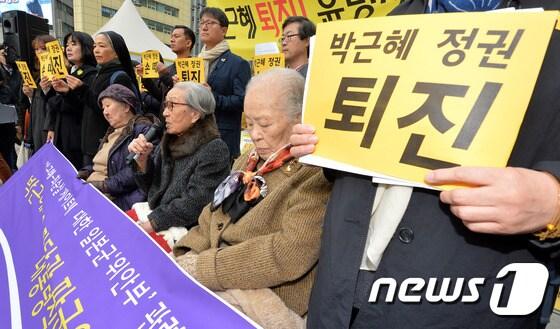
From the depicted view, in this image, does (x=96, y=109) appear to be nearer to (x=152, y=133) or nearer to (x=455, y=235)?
(x=152, y=133)

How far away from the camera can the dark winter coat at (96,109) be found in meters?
3.89

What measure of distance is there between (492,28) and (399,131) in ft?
0.95

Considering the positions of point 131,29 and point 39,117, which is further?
point 131,29

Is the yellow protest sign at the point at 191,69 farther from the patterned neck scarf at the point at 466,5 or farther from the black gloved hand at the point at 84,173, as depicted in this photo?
the patterned neck scarf at the point at 466,5

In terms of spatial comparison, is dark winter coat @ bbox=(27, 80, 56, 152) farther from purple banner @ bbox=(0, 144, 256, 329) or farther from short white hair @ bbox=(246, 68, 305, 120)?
short white hair @ bbox=(246, 68, 305, 120)

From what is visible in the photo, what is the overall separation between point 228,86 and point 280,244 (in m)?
2.97

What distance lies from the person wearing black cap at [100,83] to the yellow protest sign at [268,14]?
167 cm

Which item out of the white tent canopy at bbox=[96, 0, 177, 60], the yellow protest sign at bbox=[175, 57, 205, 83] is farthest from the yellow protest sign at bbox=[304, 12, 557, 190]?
the white tent canopy at bbox=[96, 0, 177, 60]

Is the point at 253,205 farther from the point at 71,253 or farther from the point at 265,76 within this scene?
the point at 71,253

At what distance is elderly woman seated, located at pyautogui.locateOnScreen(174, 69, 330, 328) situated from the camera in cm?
146

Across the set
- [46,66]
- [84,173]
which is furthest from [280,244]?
[46,66]

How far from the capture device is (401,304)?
3.20 feet

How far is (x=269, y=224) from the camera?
162 centimetres

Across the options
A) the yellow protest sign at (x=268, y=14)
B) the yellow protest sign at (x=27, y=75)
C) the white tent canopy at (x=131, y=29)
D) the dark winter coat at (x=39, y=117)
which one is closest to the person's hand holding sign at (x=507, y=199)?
the yellow protest sign at (x=268, y=14)
